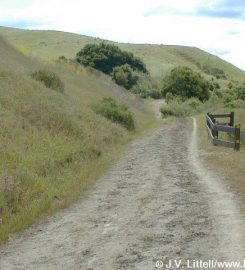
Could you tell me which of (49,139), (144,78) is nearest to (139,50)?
→ (144,78)

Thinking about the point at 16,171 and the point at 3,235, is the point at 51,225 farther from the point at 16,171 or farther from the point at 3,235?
the point at 16,171

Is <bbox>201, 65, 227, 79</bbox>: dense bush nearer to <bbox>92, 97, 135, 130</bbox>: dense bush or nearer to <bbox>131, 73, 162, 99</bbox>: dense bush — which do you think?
<bbox>131, 73, 162, 99</bbox>: dense bush

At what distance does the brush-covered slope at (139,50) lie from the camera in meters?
113

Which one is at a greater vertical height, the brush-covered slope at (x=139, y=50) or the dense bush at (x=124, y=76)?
the brush-covered slope at (x=139, y=50)

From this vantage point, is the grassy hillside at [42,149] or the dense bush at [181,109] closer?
the grassy hillside at [42,149]

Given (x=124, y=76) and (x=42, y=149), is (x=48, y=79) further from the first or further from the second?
(x=124, y=76)

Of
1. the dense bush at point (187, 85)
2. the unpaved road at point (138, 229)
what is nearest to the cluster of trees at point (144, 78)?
the dense bush at point (187, 85)

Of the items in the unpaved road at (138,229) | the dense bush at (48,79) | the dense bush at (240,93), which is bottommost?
the unpaved road at (138,229)

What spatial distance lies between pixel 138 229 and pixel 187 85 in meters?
62.7

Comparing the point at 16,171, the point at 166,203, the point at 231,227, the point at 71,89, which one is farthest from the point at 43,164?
the point at 71,89

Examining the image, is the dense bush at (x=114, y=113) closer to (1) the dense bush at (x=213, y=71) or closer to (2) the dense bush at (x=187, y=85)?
(2) the dense bush at (x=187, y=85)

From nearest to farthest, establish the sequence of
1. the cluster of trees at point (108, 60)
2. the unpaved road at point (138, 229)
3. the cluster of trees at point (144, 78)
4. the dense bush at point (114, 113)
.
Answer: the unpaved road at point (138, 229)
the dense bush at point (114, 113)
the cluster of trees at point (144, 78)
the cluster of trees at point (108, 60)

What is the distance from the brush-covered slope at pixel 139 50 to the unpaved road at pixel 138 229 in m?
83.5

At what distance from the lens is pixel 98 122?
25750mm
